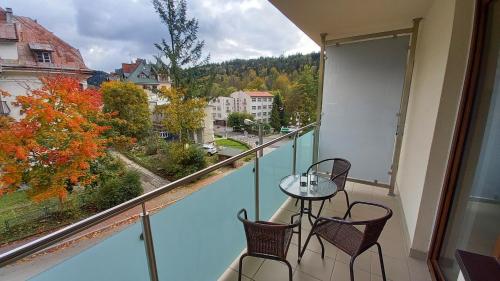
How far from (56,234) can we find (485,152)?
6.76ft

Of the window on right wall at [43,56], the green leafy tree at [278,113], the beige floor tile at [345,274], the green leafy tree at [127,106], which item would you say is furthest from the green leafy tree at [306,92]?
the beige floor tile at [345,274]

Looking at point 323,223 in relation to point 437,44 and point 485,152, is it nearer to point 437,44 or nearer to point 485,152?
point 485,152

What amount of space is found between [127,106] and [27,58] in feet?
14.2

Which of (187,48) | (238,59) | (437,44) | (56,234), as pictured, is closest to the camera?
(56,234)

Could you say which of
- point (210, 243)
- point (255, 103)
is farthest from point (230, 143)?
point (210, 243)

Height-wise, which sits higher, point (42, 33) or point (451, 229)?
point (42, 33)

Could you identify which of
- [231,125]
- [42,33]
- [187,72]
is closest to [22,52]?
[42,33]

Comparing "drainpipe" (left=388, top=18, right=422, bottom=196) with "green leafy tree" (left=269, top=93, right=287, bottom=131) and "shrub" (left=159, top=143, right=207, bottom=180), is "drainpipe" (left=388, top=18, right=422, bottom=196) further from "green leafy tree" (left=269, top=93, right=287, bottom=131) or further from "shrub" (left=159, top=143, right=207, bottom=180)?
"green leafy tree" (left=269, top=93, right=287, bottom=131)

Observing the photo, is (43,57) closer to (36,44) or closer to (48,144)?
(36,44)

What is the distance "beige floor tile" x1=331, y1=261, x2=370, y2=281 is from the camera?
1701 millimetres

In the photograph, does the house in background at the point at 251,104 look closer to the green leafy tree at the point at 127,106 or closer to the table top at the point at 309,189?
the green leafy tree at the point at 127,106

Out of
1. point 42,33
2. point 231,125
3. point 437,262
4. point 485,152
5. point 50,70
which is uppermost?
point 42,33

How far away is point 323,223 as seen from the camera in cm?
173

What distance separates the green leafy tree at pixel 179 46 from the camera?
1041cm
